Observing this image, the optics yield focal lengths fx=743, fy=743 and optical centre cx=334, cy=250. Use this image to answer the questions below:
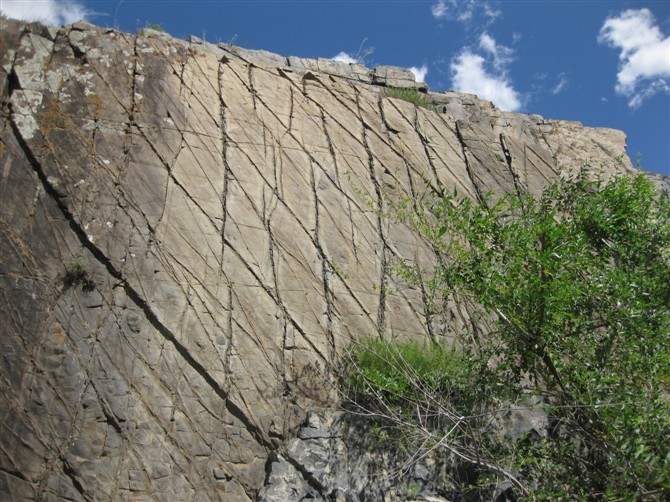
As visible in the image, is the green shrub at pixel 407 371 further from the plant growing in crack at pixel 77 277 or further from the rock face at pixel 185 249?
the plant growing in crack at pixel 77 277

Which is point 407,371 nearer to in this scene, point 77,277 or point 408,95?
point 77,277

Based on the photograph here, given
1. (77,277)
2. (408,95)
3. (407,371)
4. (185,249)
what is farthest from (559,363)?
(408,95)

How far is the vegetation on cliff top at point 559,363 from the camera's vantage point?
251 inches

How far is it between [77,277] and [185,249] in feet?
3.92

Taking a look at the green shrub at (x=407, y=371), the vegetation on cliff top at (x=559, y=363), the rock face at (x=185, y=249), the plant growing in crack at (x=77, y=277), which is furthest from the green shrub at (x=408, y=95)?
the plant growing in crack at (x=77, y=277)

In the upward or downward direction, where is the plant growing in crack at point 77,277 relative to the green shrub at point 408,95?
downward

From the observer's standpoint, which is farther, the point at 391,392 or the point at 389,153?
the point at 389,153

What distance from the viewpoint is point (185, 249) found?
827 centimetres

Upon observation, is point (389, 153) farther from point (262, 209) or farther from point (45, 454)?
point (45, 454)

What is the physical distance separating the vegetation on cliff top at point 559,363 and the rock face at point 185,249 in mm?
1000

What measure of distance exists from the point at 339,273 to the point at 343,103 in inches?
109

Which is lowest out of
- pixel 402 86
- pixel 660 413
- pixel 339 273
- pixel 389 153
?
pixel 660 413

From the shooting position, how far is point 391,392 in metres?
7.71

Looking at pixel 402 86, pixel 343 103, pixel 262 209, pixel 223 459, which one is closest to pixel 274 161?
pixel 262 209
